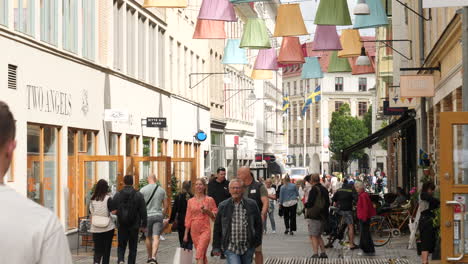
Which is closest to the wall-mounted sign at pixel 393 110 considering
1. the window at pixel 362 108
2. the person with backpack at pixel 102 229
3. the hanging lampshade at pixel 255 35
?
the hanging lampshade at pixel 255 35

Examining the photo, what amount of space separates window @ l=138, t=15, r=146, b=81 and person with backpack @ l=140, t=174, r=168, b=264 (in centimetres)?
1699

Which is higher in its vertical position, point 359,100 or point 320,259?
point 359,100

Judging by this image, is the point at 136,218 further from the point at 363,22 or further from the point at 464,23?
the point at 363,22

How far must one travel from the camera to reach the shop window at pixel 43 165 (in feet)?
73.3

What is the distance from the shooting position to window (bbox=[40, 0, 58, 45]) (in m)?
23.8

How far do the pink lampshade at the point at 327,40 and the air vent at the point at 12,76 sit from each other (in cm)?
942

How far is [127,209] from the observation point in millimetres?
17250

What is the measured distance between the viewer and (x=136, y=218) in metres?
17.3

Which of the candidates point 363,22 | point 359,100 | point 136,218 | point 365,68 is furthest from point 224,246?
point 359,100

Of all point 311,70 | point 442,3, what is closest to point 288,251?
point 311,70

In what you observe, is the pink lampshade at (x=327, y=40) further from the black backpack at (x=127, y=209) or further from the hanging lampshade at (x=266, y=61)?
the black backpack at (x=127, y=209)

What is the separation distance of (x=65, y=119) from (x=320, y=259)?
7.32m

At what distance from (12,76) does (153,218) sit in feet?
14.1

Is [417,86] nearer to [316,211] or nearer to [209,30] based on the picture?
[316,211]
